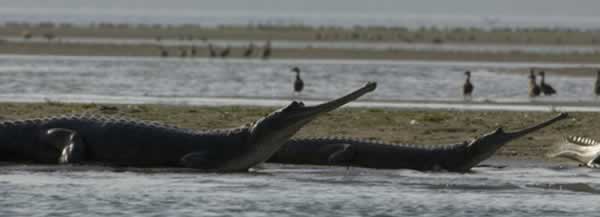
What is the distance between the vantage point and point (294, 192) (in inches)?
599

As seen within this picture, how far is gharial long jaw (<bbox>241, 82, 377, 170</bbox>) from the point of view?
16078 mm

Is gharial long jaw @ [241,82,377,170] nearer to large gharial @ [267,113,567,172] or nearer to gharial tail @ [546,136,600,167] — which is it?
large gharial @ [267,113,567,172]

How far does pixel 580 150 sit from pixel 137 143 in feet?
16.2

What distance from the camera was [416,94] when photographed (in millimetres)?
33219

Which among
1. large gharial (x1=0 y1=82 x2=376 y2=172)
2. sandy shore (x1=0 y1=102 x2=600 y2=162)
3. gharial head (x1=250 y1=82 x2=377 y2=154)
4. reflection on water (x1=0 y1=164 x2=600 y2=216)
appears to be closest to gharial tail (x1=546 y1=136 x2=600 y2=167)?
sandy shore (x1=0 y1=102 x2=600 y2=162)

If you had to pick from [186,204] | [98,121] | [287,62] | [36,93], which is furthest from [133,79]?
[186,204]

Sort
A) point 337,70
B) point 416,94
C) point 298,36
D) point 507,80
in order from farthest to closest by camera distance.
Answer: point 298,36 < point 337,70 < point 507,80 < point 416,94

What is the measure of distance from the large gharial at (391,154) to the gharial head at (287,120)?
1.18m

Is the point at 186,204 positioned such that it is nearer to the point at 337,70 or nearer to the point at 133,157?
Answer: the point at 133,157

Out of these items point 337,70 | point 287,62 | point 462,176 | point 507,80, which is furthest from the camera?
point 287,62

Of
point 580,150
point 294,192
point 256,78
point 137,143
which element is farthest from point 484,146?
point 256,78

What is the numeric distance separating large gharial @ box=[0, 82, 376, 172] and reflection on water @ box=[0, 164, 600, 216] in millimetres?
178

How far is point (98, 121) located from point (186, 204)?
116 inches

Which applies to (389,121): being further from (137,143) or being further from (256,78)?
(256,78)
